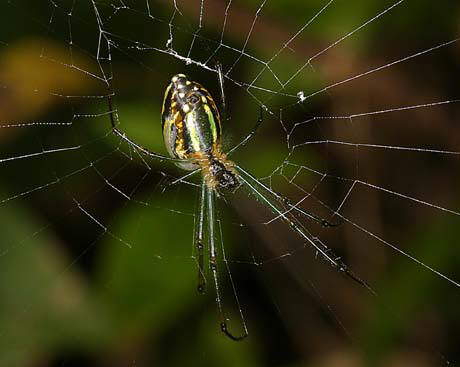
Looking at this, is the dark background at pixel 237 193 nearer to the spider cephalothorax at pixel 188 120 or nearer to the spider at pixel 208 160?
the spider at pixel 208 160

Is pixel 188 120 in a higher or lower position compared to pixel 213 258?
higher

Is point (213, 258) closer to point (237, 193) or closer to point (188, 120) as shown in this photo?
point (237, 193)

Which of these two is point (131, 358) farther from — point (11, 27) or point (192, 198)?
point (11, 27)

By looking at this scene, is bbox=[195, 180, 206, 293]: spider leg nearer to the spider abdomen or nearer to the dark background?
the dark background

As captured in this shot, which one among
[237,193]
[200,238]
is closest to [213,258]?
[200,238]

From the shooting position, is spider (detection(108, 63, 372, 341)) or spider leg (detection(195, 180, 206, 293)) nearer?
spider (detection(108, 63, 372, 341))

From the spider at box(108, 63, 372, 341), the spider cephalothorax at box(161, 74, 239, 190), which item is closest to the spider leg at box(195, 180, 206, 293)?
the spider at box(108, 63, 372, 341)

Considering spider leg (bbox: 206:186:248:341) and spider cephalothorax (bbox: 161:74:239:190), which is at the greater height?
spider cephalothorax (bbox: 161:74:239:190)

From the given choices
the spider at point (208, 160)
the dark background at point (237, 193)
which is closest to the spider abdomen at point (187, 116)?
the spider at point (208, 160)
